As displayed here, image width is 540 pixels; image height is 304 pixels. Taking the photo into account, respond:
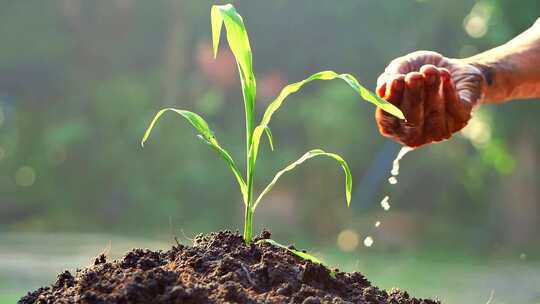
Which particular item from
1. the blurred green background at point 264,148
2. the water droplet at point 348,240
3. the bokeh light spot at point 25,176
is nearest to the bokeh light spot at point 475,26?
the blurred green background at point 264,148

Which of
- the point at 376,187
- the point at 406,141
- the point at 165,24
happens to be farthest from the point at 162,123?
the point at 406,141

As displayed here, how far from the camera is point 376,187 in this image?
422 inches

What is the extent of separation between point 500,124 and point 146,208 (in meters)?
4.12

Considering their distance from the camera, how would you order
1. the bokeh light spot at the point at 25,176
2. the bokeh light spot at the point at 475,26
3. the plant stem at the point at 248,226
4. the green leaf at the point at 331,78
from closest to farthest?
the green leaf at the point at 331,78 < the plant stem at the point at 248,226 < the bokeh light spot at the point at 475,26 < the bokeh light spot at the point at 25,176

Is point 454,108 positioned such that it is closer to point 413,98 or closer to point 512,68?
point 413,98

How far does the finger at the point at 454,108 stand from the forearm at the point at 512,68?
0.65 ft

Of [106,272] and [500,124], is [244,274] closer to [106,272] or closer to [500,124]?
[106,272]

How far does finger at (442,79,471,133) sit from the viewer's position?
1.93 meters

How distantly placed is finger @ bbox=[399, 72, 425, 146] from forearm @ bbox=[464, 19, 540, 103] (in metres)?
0.29

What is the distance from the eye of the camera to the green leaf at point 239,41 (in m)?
1.64

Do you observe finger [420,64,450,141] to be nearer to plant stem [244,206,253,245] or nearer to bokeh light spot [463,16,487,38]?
plant stem [244,206,253,245]

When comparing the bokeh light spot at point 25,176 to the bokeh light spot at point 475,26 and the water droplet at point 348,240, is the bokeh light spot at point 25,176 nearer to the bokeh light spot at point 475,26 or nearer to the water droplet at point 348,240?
the water droplet at point 348,240

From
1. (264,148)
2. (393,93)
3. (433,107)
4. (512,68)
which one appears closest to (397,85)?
(393,93)

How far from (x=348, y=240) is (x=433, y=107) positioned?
28.6ft
